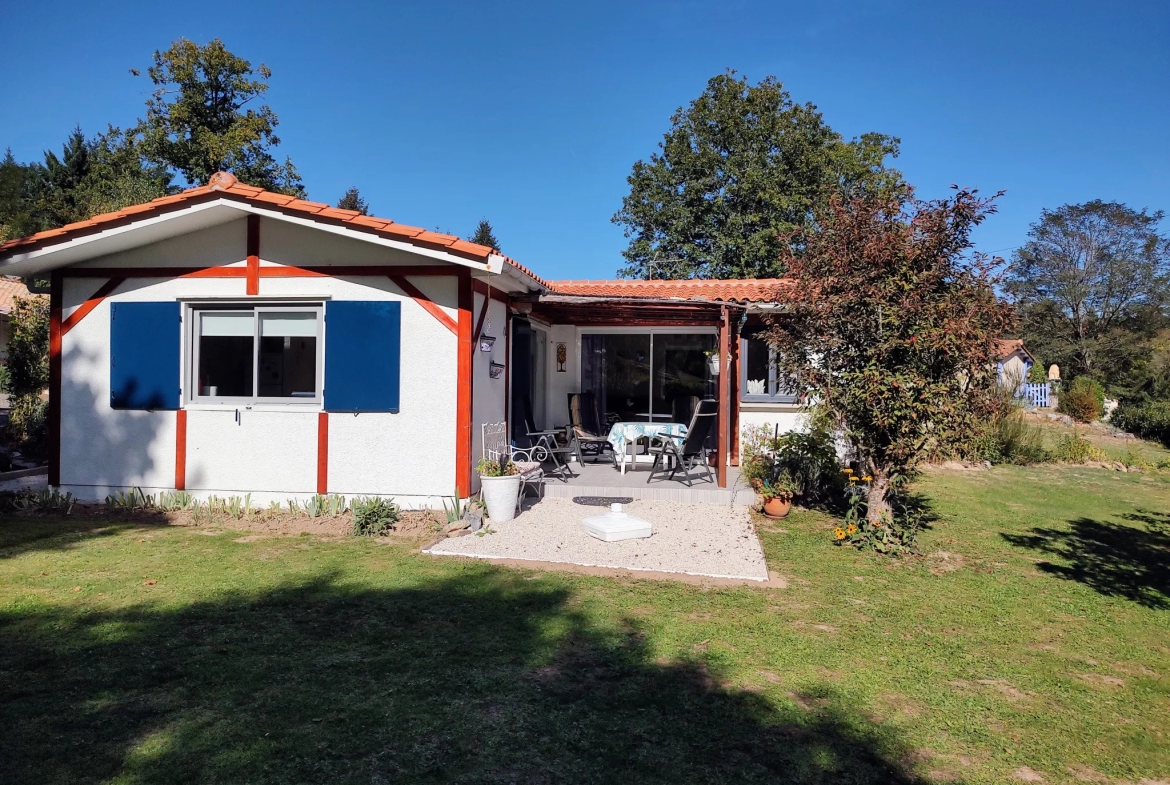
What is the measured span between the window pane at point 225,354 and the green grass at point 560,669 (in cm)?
210

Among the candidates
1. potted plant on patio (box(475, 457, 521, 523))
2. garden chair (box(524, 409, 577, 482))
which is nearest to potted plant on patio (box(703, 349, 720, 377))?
garden chair (box(524, 409, 577, 482))

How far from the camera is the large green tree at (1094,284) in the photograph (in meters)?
37.1

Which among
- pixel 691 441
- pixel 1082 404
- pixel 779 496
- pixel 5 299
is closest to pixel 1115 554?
pixel 779 496

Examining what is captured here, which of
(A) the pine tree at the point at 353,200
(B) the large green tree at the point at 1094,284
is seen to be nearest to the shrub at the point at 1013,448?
(B) the large green tree at the point at 1094,284

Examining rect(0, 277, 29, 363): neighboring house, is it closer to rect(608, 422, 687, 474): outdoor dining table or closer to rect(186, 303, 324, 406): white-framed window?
rect(186, 303, 324, 406): white-framed window

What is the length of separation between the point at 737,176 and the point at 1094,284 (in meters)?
25.5

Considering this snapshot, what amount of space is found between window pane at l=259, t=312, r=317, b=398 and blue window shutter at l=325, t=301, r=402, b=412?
0.98 feet

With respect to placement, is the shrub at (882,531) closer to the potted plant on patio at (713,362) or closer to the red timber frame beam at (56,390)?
the potted plant on patio at (713,362)

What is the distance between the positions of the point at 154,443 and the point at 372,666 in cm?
586

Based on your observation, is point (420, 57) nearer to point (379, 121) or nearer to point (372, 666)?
point (379, 121)

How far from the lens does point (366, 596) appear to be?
5.17 meters

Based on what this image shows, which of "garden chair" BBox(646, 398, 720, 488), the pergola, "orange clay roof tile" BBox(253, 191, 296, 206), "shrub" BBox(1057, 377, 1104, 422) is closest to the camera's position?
"orange clay roof tile" BBox(253, 191, 296, 206)

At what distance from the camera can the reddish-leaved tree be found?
658 cm

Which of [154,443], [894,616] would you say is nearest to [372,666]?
[894,616]
